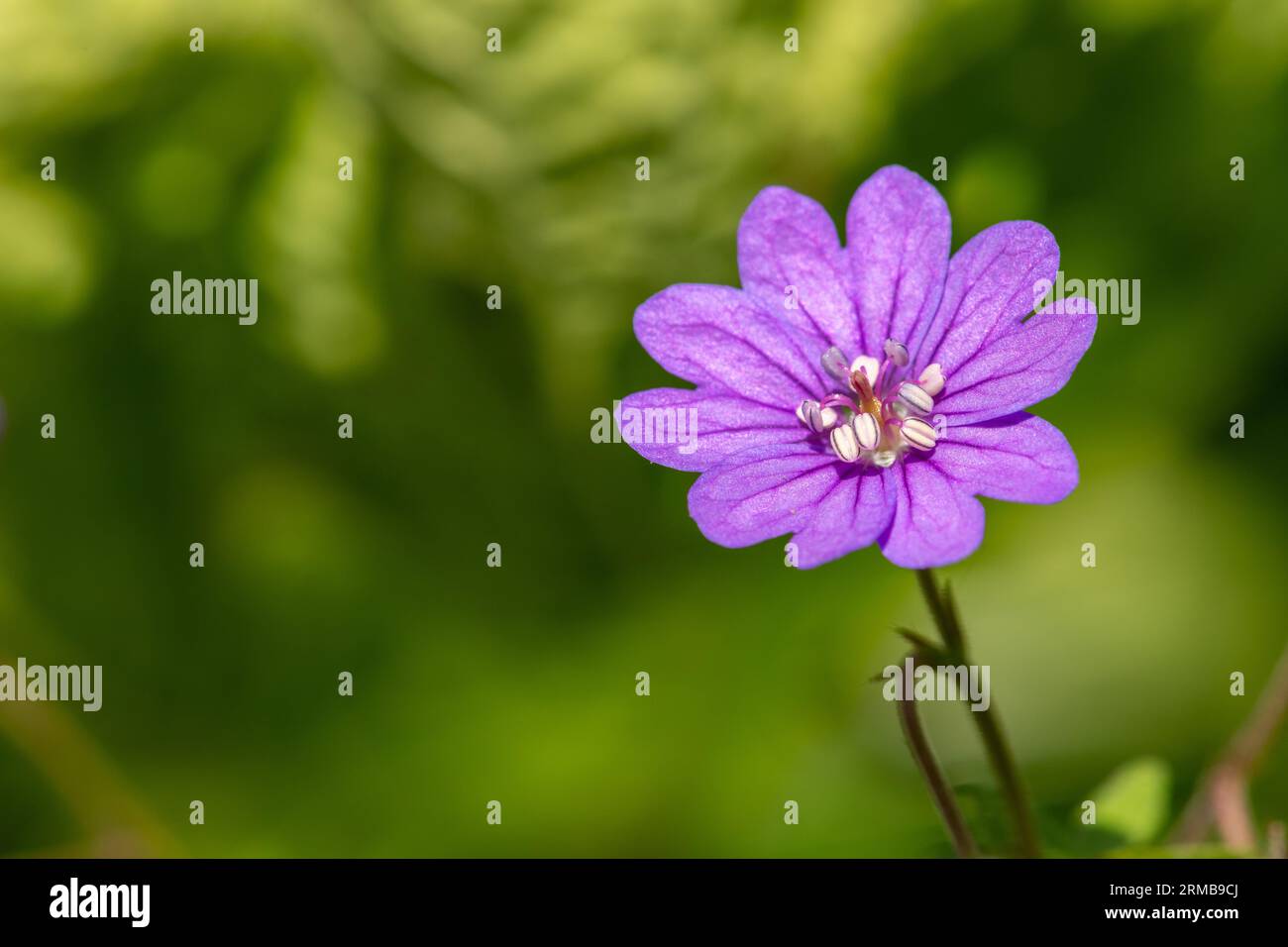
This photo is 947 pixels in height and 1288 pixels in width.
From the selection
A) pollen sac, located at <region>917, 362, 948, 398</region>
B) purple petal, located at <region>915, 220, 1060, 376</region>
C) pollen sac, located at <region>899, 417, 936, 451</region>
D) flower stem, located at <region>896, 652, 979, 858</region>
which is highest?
purple petal, located at <region>915, 220, 1060, 376</region>

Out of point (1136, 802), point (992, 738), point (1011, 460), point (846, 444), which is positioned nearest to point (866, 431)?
point (846, 444)

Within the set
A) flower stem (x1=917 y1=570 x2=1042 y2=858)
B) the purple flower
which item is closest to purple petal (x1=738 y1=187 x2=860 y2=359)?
the purple flower

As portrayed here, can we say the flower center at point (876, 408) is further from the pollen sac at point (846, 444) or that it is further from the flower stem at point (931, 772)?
the flower stem at point (931, 772)

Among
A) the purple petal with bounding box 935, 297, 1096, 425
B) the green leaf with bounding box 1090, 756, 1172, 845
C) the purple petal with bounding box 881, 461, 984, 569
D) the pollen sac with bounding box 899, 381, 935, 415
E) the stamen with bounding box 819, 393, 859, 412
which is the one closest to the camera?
the purple petal with bounding box 881, 461, 984, 569

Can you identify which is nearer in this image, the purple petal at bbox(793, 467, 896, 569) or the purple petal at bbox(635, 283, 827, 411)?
the purple petal at bbox(793, 467, 896, 569)

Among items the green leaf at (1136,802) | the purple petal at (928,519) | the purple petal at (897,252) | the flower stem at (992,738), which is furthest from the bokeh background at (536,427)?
the purple petal at (928,519)

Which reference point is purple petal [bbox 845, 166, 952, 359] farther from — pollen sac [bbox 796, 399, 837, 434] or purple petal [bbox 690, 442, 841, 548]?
purple petal [bbox 690, 442, 841, 548]

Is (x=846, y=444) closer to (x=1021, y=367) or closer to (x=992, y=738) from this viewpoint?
(x=1021, y=367)
